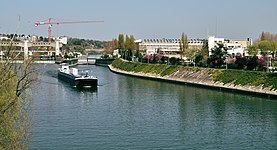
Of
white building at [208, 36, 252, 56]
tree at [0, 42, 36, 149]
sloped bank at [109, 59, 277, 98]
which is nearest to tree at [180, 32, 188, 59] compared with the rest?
white building at [208, 36, 252, 56]

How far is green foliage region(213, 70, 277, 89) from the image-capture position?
72.7 feet

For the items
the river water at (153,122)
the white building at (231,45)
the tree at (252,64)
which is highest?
the white building at (231,45)

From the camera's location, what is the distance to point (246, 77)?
957 inches

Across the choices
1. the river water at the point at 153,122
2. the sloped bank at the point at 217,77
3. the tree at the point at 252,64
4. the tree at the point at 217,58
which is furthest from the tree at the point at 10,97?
the tree at the point at 217,58

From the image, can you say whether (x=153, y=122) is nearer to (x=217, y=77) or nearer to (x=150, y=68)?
(x=217, y=77)

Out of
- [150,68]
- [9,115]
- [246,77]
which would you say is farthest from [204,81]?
[9,115]

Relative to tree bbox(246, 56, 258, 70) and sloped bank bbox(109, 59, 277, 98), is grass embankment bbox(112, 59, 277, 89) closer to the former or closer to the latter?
sloped bank bbox(109, 59, 277, 98)

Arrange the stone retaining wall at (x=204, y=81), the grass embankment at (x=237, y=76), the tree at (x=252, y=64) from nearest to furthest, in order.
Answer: the stone retaining wall at (x=204, y=81), the grass embankment at (x=237, y=76), the tree at (x=252, y=64)

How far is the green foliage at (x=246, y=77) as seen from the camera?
872 inches

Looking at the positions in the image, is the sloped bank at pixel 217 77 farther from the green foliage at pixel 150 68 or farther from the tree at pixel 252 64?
the tree at pixel 252 64

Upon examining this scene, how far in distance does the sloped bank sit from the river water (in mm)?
1190

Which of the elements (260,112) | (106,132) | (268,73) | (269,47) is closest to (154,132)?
(106,132)

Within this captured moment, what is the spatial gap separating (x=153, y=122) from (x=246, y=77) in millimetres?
11529

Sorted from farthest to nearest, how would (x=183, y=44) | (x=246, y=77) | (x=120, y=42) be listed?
1. (x=120, y=42)
2. (x=183, y=44)
3. (x=246, y=77)
